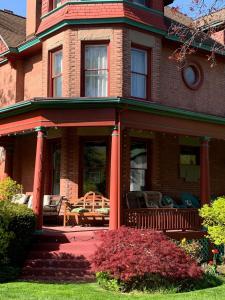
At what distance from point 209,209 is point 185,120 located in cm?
359

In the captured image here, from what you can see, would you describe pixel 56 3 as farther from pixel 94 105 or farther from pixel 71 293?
pixel 71 293

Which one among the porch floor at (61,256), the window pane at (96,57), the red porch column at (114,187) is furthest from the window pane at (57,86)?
the porch floor at (61,256)

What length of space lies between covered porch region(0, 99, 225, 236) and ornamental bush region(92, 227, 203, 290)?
2.12 m

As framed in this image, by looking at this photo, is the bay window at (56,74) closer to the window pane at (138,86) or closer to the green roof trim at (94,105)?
the green roof trim at (94,105)

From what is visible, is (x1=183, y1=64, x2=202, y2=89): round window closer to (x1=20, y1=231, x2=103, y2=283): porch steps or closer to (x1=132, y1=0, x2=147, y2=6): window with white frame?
(x1=132, y1=0, x2=147, y2=6): window with white frame

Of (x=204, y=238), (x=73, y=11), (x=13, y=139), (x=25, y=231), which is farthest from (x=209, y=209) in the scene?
(x=13, y=139)

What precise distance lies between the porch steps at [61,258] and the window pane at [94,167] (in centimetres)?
333

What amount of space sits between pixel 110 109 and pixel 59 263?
171 inches

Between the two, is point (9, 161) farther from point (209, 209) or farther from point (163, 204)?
point (209, 209)

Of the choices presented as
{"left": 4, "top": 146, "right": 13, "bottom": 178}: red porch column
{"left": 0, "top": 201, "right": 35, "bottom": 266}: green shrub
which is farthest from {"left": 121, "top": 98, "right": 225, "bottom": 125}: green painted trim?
{"left": 4, "top": 146, "right": 13, "bottom": 178}: red porch column

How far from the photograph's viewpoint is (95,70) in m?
15.4

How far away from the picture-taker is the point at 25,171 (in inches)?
728

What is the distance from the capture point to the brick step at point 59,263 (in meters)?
11.5

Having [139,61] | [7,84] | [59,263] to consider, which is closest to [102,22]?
[139,61]
